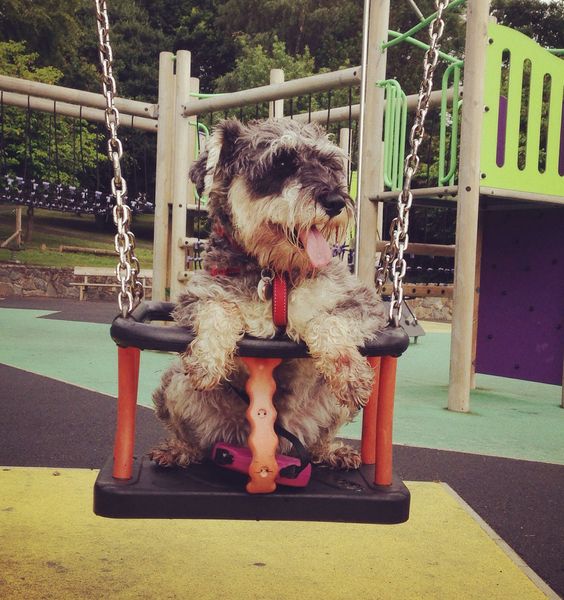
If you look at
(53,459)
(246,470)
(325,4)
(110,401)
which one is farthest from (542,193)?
(325,4)

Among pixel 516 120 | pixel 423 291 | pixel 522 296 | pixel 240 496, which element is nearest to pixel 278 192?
pixel 240 496

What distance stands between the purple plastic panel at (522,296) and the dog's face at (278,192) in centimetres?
412

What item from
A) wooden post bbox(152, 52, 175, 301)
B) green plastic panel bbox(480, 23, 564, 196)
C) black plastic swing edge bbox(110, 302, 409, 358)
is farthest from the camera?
wooden post bbox(152, 52, 175, 301)

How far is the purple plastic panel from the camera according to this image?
5965 mm

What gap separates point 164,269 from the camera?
7828mm

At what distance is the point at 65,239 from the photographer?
91.7ft

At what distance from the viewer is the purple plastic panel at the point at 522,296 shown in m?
5.96

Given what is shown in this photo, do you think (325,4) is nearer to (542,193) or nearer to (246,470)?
(542,193)

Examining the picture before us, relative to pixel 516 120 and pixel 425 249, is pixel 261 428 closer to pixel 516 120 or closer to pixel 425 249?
pixel 516 120

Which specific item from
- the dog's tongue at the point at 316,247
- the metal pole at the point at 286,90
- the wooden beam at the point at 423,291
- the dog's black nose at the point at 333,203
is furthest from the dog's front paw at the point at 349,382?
the wooden beam at the point at 423,291

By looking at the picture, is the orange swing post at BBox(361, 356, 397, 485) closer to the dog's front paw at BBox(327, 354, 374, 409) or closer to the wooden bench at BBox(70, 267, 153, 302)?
the dog's front paw at BBox(327, 354, 374, 409)

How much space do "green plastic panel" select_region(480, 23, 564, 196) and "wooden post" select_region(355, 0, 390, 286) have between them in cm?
78

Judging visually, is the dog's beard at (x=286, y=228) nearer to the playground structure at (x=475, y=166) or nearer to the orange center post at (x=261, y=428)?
the orange center post at (x=261, y=428)

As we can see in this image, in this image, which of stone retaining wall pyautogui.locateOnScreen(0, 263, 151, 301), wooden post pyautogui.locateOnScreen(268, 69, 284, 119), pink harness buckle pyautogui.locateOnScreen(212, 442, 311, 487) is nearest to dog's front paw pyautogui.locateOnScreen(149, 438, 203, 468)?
pink harness buckle pyautogui.locateOnScreen(212, 442, 311, 487)
